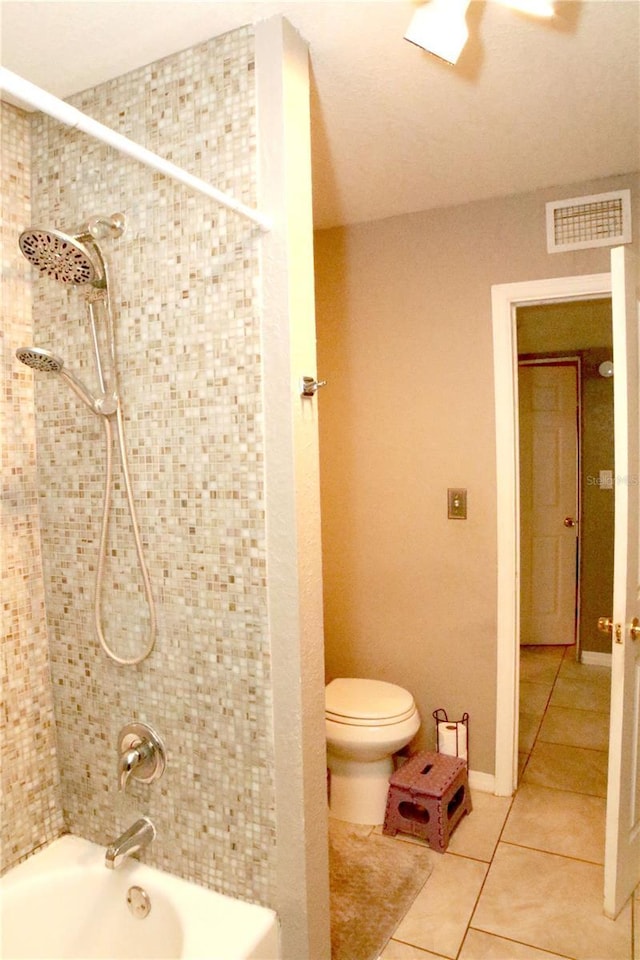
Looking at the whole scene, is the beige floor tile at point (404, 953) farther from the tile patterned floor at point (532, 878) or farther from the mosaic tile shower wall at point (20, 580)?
the mosaic tile shower wall at point (20, 580)

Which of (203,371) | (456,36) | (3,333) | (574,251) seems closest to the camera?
(456,36)

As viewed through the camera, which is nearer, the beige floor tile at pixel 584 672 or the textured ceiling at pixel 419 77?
the textured ceiling at pixel 419 77

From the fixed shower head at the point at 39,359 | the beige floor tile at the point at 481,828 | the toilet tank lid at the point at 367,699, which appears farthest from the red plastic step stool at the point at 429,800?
the fixed shower head at the point at 39,359

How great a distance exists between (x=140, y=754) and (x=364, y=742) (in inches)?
39.5

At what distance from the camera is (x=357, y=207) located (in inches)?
102

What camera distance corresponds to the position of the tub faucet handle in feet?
5.02

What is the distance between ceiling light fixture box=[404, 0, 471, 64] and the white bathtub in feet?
6.41

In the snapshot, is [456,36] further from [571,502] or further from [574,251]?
[571,502]

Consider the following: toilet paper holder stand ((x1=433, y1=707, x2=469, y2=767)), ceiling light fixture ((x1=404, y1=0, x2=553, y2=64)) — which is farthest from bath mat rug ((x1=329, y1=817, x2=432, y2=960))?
ceiling light fixture ((x1=404, y1=0, x2=553, y2=64))

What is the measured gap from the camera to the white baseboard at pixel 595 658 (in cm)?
411

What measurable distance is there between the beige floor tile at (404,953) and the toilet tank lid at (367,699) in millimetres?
694

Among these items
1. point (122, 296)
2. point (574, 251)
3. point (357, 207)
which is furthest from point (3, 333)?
point (574, 251)

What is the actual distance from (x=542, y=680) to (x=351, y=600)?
5.88 ft

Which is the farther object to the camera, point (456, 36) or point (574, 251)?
point (574, 251)
